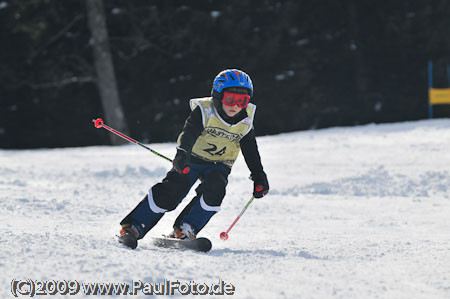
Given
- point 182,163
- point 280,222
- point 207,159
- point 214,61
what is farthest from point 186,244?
point 214,61

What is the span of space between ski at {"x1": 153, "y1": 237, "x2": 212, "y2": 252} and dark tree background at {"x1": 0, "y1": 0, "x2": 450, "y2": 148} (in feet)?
41.0

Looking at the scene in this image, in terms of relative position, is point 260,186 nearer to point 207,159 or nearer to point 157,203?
point 207,159

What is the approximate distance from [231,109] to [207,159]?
445 mm

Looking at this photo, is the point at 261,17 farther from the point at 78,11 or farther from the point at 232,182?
the point at 232,182

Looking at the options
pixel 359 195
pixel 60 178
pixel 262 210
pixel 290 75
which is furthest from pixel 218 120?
pixel 290 75

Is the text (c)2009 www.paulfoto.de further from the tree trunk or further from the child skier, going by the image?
the tree trunk

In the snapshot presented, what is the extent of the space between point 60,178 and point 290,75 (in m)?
12.1

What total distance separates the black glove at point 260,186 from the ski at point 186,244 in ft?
2.04

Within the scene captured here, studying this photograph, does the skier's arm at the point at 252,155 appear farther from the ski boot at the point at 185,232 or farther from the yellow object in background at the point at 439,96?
the yellow object in background at the point at 439,96

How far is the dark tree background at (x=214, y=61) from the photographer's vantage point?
16.8m

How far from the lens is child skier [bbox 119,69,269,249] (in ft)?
14.1

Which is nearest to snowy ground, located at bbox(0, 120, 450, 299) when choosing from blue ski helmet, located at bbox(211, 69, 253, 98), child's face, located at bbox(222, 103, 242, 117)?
child's face, located at bbox(222, 103, 242, 117)

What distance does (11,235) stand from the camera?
12.2 ft

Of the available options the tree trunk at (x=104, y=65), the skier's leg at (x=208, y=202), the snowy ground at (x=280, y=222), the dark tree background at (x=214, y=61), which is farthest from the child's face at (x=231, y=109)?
the dark tree background at (x=214, y=61)
